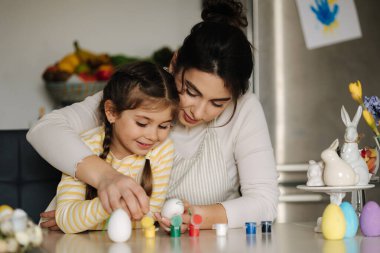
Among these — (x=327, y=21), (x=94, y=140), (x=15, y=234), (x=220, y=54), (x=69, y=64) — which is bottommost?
(x=15, y=234)

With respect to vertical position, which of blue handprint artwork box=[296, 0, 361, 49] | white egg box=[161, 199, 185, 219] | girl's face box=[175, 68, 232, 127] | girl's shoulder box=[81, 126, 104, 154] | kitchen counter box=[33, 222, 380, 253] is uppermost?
blue handprint artwork box=[296, 0, 361, 49]

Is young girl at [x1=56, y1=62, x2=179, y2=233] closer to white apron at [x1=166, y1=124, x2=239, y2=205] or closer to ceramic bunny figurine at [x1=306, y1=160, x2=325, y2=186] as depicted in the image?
white apron at [x1=166, y1=124, x2=239, y2=205]

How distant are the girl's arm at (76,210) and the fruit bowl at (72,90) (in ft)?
5.14

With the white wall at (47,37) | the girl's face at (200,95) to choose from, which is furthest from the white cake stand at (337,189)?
the white wall at (47,37)

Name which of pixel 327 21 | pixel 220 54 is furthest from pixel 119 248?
pixel 327 21

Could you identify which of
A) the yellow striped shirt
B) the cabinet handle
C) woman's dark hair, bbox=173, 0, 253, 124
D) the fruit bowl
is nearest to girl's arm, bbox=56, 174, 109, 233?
the yellow striped shirt

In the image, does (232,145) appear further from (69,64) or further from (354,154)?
(69,64)

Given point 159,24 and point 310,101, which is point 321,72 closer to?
point 310,101

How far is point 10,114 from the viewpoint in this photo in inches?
134

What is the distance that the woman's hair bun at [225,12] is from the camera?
1.81 meters

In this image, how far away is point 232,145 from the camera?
177 cm

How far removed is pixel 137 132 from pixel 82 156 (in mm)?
163

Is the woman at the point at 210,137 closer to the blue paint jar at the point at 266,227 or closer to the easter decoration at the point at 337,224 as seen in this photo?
the blue paint jar at the point at 266,227

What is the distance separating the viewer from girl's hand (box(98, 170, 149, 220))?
1.27 metres
